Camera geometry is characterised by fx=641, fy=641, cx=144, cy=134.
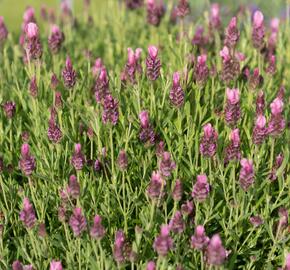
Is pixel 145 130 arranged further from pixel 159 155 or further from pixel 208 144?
pixel 208 144

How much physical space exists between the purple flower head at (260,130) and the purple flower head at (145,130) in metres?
0.42

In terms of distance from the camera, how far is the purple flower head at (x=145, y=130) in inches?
100.0

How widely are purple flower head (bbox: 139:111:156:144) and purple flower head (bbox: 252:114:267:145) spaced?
417 millimetres

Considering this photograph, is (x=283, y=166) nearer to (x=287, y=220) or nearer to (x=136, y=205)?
(x=287, y=220)

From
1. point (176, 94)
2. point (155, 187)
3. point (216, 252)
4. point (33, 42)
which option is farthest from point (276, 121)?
point (33, 42)

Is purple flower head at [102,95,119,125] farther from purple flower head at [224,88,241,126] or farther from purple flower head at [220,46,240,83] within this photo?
purple flower head at [220,46,240,83]

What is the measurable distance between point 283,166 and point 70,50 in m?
2.23

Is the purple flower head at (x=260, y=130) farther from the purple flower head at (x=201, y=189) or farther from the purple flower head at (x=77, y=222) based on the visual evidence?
the purple flower head at (x=77, y=222)

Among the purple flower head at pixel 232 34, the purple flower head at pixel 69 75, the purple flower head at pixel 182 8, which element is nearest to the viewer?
the purple flower head at pixel 69 75

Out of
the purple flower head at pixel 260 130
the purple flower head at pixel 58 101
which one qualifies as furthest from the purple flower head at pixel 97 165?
the purple flower head at pixel 260 130

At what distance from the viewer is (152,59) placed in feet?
8.86

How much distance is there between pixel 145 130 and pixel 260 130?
1.51 ft

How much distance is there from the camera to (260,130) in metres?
2.39

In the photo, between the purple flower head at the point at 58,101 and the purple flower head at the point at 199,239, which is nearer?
the purple flower head at the point at 199,239
